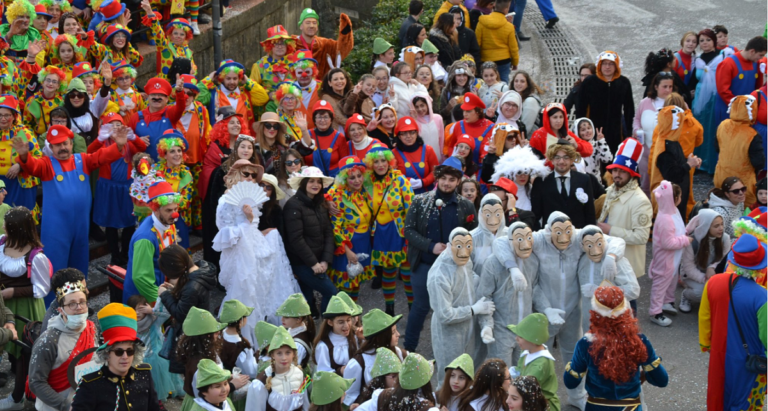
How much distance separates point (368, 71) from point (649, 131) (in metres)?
4.36

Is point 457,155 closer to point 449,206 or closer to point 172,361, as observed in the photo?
point 449,206

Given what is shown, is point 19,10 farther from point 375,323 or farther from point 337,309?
point 375,323

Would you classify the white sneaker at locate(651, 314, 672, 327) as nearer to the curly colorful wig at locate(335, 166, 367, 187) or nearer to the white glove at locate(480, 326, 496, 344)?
the white glove at locate(480, 326, 496, 344)

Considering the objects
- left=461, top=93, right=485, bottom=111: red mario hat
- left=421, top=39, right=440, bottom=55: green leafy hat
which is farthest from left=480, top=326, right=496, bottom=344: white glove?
left=421, top=39, right=440, bottom=55: green leafy hat

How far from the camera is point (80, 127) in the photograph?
9.57 meters

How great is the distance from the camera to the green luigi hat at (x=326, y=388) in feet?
19.2

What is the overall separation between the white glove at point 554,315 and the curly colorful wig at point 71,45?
5822mm

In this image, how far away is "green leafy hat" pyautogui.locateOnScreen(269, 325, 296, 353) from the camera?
20.6ft

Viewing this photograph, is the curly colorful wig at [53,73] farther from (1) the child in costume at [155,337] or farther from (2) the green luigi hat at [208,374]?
(2) the green luigi hat at [208,374]

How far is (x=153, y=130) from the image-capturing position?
9547mm

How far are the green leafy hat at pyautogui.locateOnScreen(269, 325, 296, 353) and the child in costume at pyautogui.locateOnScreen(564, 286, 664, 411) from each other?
1922mm

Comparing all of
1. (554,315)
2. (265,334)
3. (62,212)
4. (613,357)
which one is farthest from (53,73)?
(613,357)

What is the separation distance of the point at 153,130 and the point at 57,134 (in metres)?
1.20

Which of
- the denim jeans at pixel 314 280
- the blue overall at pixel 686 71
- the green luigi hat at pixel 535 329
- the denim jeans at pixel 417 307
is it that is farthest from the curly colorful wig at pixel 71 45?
the blue overall at pixel 686 71
